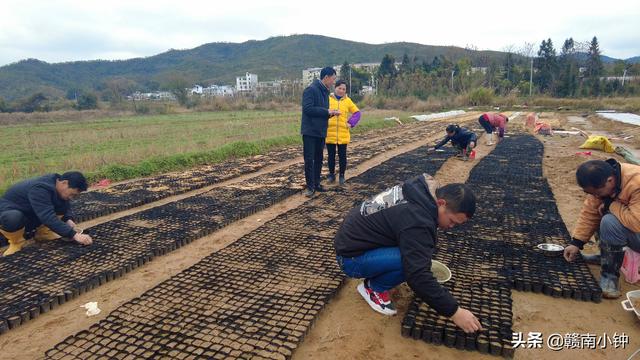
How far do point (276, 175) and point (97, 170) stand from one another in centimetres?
322

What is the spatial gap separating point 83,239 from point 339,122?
11.1ft

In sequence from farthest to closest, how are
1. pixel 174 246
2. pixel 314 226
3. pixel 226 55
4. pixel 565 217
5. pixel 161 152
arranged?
pixel 226 55, pixel 161 152, pixel 565 217, pixel 314 226, pixel 174 246

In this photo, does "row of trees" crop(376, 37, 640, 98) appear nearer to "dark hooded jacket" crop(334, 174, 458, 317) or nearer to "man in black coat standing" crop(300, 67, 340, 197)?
"man in black coat standing" crop(300, 67, 340, 197)

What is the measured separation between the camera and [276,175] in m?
6.65

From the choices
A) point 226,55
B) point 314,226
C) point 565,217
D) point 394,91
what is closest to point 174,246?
point 314,226

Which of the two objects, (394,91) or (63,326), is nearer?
(63,326)

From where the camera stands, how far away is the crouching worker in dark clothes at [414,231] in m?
1.91

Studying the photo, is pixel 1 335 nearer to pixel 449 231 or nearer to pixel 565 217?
pixel 449 231

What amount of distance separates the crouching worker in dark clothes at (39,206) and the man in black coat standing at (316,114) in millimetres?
2592

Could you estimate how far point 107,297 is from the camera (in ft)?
9.20

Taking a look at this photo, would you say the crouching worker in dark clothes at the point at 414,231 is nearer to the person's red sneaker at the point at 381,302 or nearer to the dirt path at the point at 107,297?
the person's red sneaker at the point at 381,302

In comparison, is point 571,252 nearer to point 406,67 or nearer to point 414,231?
point 414,231

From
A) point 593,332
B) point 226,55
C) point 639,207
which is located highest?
point 226,55

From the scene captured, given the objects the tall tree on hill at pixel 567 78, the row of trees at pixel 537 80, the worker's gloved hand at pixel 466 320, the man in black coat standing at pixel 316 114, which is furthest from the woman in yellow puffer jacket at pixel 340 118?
the tall tree on hill at pixel 567 78
